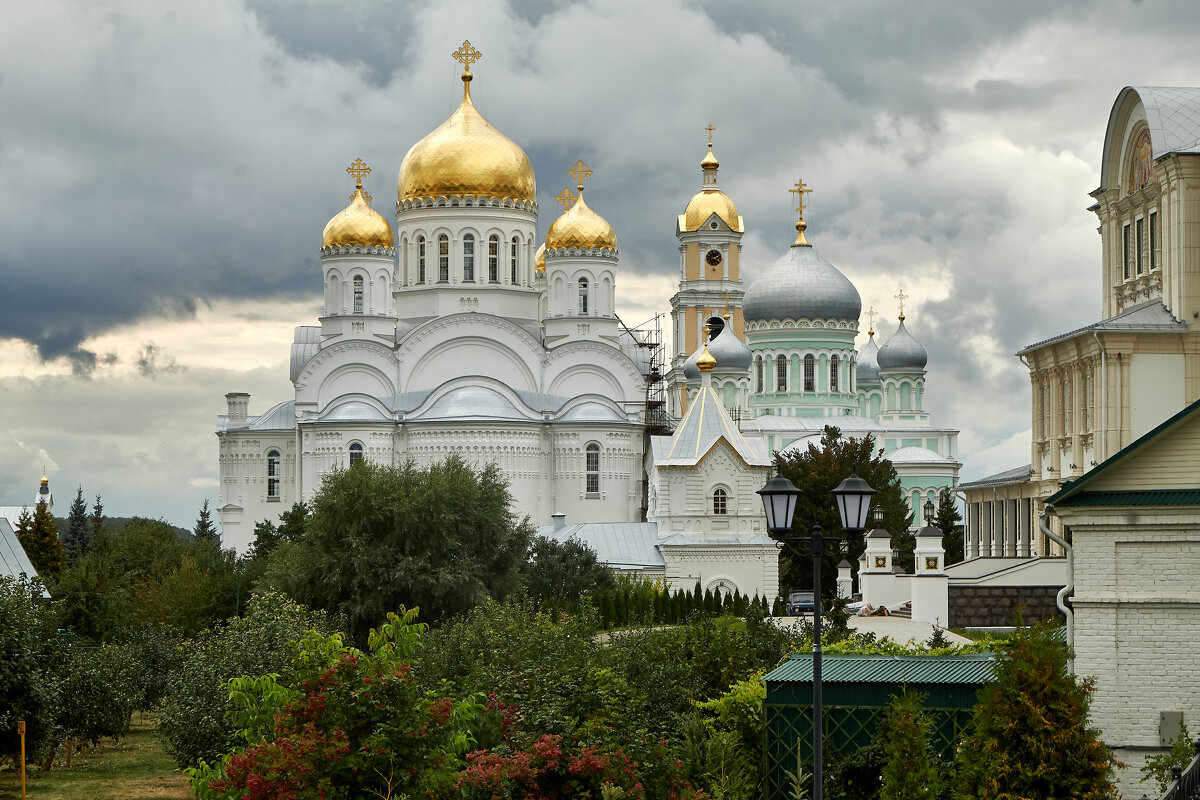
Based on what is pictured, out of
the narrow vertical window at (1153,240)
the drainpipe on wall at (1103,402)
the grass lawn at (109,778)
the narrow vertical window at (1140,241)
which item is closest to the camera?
the grass lawn at (109,778)

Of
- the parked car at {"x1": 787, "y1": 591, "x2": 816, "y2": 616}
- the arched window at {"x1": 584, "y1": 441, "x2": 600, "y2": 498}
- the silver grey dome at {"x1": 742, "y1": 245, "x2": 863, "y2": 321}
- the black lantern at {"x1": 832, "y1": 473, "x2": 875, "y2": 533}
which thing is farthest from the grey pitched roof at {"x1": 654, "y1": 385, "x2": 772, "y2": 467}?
the black lantern at {"x1": 832, "y1": 473, "x2": 875, "y2": 533}

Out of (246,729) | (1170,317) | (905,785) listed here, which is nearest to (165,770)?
(246,729)

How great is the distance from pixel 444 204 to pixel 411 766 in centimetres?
4224

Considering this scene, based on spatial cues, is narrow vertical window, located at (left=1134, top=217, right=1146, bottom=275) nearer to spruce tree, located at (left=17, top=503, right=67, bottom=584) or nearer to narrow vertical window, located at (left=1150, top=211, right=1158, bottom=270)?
narrow vertical window, located at (left=1150, top=211, right=1158, bottom=270)

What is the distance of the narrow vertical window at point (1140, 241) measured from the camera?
31.2 meters

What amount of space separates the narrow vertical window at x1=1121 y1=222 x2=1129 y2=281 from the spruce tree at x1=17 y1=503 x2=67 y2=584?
32087 mm

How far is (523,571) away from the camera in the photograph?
129 feet

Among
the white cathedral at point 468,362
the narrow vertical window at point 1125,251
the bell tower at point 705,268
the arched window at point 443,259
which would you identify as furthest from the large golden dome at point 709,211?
the narrow vertical window at point 1125,251

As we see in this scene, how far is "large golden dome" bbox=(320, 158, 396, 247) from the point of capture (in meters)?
56.4

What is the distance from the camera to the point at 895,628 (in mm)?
28750

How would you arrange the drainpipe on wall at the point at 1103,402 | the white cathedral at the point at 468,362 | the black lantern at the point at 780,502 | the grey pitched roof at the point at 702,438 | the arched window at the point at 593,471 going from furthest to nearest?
the arched window at the point at 593,471
the white cathedral at the point at 468,362
the grey pitched roof at the point at 702,438
the drainpipe on wall at the point at 1103,402
the black lantern at the point at 780,502

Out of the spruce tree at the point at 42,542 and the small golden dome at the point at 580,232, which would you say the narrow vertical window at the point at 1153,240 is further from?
the spruce tree at the point at 42,542

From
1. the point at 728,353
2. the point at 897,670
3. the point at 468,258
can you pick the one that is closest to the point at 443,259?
the point at 468,258

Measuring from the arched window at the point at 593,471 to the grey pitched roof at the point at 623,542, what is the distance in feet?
19.6
